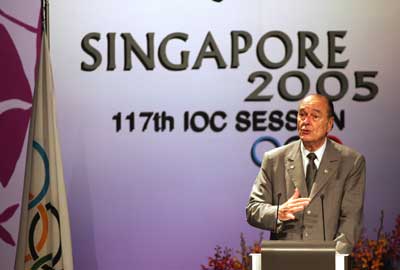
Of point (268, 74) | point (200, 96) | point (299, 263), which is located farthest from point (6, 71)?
point (299, 263)

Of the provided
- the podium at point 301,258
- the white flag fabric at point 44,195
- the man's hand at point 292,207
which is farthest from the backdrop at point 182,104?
the podium at point 301,258

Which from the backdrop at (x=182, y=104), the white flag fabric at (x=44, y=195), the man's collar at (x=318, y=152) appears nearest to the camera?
the man's collar at (x=318, y=152)

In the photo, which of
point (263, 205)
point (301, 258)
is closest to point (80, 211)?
point (263, 205)

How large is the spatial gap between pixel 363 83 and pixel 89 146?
207 cm

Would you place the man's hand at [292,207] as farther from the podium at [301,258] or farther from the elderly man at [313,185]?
the podium at [301,258]

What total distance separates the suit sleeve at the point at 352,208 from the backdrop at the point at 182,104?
1.47m

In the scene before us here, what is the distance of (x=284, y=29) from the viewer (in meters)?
6.54

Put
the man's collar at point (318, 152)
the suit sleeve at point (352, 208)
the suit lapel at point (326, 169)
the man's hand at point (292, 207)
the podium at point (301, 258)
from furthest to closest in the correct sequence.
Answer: the man's collar at point (318, 152) → the suit lapel at point (326, 169) → the suit sleeve at point (352, 208) → the man's hand at point (292, 207) → the podium at point (301, 258)

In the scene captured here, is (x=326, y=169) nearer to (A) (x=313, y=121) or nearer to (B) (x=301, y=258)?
(A) (x=313, y=121)

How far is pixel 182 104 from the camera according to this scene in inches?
259

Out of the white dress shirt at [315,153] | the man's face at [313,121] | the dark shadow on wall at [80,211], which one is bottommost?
the dark shadow on wall at [80,211]

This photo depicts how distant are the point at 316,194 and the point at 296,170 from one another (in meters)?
0.18

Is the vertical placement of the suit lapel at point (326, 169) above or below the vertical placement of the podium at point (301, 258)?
above

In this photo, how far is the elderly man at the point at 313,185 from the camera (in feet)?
16.1
